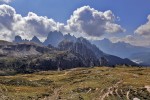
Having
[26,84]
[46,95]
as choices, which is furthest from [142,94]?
[26,84]

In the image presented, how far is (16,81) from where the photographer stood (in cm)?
17575

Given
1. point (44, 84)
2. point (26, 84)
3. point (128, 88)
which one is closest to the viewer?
point (128, 88)

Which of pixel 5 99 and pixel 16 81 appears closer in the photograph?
pixel 5 99

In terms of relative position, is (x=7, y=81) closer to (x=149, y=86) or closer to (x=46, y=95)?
(x=46, y=95)

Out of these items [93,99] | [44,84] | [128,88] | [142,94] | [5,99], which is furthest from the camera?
[44,84]

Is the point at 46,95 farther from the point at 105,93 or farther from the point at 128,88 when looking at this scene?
the point at 128,88

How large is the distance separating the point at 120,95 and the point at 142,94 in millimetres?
9122

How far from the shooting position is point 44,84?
617 ft

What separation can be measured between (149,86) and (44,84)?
215ft

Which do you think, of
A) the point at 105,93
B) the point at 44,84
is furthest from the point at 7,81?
the point at 105,93

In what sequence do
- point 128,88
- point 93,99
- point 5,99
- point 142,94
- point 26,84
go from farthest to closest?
1. point 26,84
2. point 128,88
3. point 142,94
4. point 93,99
5. point 5,99

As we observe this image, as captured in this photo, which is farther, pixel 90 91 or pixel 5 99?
pixel 90 91

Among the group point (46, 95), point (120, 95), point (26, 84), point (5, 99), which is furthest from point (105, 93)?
point (26, 84)

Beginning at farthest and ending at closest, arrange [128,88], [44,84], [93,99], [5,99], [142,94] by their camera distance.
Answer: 1. [44,84]
2. [128,88]
3. [142,94]
4. [93,99]
5. [5,99]
